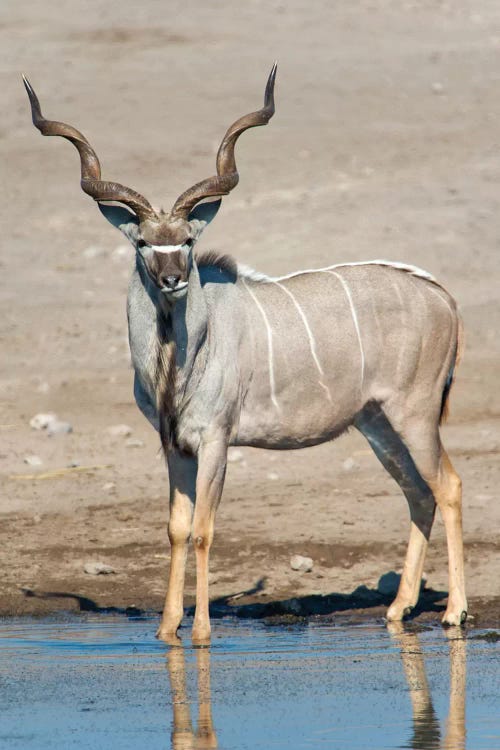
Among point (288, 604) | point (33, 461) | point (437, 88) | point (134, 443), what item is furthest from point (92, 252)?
point (288, 604)

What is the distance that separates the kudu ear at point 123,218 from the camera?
6.13 m

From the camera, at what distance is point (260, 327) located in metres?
6.64

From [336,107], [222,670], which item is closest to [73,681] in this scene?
[222,670]

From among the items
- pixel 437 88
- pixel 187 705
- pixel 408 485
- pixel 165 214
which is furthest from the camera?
pixel 437 88

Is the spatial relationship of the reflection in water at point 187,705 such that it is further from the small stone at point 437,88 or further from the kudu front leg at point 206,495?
the small stone at point 437,88

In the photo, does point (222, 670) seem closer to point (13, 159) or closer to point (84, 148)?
point (84, 148)

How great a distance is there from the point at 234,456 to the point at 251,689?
4.05m

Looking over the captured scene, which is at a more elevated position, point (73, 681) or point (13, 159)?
point (13, 159)

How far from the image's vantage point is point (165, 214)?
6.12 meters

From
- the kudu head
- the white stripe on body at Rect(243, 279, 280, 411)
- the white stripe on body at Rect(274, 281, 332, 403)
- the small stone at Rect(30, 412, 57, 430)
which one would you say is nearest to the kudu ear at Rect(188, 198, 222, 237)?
the kudu head

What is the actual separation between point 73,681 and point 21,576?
2060 mm

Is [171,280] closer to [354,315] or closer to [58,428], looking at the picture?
[354,315]

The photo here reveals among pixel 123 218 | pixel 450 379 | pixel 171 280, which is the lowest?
pixel 450 379

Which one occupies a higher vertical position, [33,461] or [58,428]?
[58,428]
